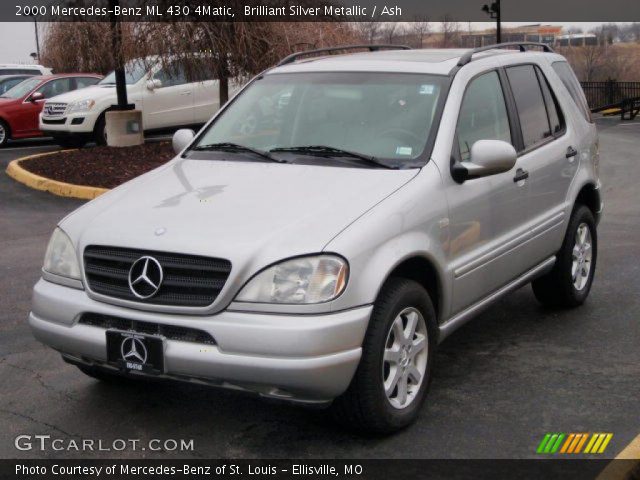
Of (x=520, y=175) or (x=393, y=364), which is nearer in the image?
(x=393, y=364)

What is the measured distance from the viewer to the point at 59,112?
17047mm

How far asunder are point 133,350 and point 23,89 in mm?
16817

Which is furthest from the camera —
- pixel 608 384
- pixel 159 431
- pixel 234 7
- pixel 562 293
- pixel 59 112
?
pixel 59 112

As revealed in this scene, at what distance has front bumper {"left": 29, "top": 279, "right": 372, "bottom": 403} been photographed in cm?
369

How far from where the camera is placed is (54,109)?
17188mm

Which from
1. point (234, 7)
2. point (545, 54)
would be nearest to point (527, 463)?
point (545, 54)

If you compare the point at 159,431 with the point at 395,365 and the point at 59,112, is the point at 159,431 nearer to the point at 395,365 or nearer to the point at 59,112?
the point at 395,365

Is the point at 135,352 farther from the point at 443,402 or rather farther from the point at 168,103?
the point at 168,103

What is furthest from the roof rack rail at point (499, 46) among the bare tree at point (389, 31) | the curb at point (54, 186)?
the bare tree at point (389, 31)

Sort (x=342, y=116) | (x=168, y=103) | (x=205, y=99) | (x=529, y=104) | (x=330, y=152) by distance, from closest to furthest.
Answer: (x=330, y=152), (x=342, y=116), (x=529, y=104), (x=168, y=103), (x=205, y=99)

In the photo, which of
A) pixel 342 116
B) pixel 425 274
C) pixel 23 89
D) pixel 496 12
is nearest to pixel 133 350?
pixel 425 274

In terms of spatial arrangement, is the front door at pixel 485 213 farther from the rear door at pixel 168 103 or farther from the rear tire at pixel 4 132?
the rear tire at pixel 4 132

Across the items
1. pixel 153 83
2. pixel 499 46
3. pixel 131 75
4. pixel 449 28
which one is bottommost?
pixel 153 83

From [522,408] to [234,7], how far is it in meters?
11.2
